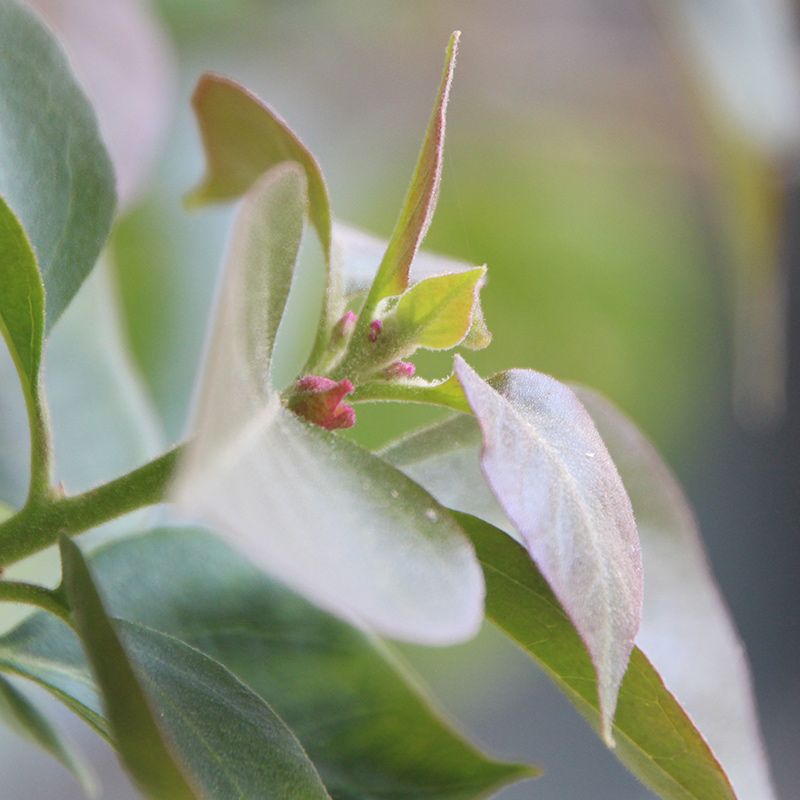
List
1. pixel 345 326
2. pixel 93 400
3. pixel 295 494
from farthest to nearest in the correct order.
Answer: pixel 93 400 < pixel 345 326 < pixel 295 494

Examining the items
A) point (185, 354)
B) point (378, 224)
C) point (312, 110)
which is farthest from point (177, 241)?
point (312, 110)

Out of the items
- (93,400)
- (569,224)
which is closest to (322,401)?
(93,400)

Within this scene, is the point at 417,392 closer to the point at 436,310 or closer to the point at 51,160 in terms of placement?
the point at 436,310

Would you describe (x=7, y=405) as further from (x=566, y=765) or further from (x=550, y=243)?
(x=566, y=765)

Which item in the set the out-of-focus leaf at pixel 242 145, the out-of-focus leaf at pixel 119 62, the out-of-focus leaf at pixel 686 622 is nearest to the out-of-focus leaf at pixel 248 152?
the out-of-focus leaf at pixel 242 145

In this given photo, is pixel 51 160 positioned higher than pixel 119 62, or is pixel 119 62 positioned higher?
pixel 119 62

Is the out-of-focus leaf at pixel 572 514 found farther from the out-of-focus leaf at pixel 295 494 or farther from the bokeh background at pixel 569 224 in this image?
the bokeh background at pixel 569 224
